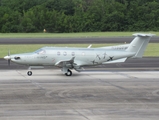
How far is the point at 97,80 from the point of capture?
2659 cm

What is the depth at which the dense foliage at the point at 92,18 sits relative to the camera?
3321 inches

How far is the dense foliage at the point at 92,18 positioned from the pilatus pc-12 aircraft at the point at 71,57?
5437 cm

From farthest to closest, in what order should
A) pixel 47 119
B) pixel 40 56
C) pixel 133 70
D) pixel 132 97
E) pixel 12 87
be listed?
pixel 133 70
pixel 40 56
pixel 12 87
pixel 132 97
pixel 47 119

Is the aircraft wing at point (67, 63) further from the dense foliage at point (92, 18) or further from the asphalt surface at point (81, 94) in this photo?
the dense foliage at point (92, 18)

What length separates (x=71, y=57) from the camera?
95.3 feet

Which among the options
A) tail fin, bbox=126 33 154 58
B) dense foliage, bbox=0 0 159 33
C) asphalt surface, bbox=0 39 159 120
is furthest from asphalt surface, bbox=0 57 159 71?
dense foliage, bbox=0 0 159 33

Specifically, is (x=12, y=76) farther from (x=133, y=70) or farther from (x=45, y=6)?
(x=45, y=6)

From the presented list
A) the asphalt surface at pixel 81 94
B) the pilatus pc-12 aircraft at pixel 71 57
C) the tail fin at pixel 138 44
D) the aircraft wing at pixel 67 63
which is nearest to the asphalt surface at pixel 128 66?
the asphalt surface at pixel 81 94

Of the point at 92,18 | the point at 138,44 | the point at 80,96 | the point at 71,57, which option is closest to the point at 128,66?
the point at 138,44

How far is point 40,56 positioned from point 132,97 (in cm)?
964

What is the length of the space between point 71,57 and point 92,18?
2334 inches

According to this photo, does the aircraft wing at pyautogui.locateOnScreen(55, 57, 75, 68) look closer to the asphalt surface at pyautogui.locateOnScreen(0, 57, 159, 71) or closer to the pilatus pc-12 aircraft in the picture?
the pilatus pc-12 aircraft

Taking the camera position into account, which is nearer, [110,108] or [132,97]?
[110,108]

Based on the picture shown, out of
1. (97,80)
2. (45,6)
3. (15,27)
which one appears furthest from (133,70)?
(45,6)
